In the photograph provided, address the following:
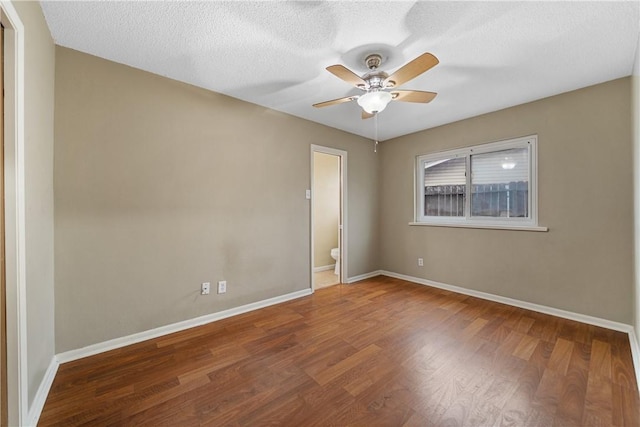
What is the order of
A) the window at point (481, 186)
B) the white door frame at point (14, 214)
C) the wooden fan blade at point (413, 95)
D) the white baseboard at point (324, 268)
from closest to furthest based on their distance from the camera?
1. the white door frame at point (14, 214)
2. the wooden fan blade at point (413, 95)
3. the window at point (481, 186)
4. the white baseboard at point (324, 268)

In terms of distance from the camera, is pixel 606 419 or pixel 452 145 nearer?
pixel 606 419

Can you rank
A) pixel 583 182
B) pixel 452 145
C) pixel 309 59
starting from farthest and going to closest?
pixel 452 145 → pixel 583 182 → pixel 309 59

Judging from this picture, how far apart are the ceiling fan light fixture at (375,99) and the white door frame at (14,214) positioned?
6.32 ft

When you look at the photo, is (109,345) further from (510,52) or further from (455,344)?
(510,52)

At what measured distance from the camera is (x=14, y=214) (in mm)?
1226

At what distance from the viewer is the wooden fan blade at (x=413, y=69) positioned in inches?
62.7

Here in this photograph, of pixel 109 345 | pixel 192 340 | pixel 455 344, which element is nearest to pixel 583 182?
pixel 455 344

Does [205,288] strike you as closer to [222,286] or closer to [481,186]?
[222,286]

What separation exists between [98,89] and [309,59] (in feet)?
5.56

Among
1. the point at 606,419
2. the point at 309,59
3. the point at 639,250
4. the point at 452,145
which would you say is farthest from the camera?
the point at 452,145

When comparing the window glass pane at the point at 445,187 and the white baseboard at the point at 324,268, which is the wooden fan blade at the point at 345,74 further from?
the white baseboard at the point at 324,268

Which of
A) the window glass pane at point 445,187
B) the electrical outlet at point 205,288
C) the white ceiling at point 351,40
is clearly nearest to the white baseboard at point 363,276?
the window glass pane at point 445,187

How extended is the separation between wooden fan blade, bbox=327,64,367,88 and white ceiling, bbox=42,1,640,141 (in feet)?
0.72

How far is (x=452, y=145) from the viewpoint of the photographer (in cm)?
356
